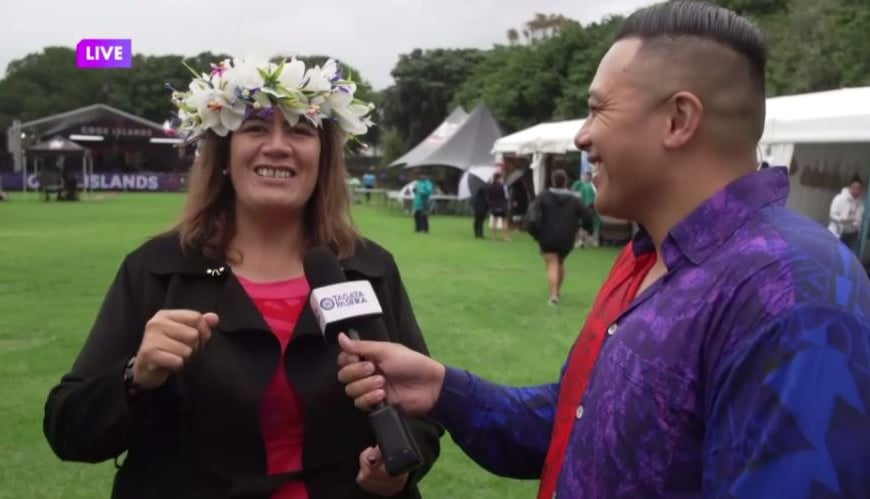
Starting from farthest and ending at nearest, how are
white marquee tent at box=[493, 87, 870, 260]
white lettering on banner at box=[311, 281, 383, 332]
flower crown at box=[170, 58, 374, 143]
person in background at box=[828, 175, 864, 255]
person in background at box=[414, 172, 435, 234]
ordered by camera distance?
person in background at box=[414, 172, 435, 234], person in background at box=[828, 175, 864, 255], white marquee tent at box=[493, 87, 870, 260], flower crown at box=[170, 58, 374, 143], white lettering on banner at box=[311, 281, 383, 332]

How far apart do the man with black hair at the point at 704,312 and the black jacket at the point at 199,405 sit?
21.9 inches

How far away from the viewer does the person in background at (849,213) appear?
12070 millimetres

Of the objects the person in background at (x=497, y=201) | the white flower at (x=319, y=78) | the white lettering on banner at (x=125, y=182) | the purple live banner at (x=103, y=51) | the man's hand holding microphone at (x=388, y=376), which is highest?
the purple live banner at (x=103, y=51)

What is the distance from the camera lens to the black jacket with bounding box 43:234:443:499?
7.30ft

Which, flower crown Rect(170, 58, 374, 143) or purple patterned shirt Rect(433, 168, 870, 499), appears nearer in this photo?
purple patterned shirt Rect(433, 168, 870, 499)

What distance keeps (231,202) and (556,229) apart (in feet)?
28.9

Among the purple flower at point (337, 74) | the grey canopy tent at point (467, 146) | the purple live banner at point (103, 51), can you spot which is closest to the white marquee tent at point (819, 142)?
the purple live banner at point (103, 51)

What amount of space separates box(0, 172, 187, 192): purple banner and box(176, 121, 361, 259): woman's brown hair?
1609 inches

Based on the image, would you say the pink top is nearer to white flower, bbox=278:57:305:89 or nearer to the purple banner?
white flower, bbox=278:57:305:89

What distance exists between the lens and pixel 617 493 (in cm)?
135

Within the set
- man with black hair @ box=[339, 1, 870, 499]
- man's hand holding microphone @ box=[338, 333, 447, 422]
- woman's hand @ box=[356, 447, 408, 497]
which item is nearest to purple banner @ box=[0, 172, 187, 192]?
woman's hand @ box=[356, 447, 408, 497]

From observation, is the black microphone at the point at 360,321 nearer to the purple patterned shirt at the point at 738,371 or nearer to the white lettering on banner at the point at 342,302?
the white lettering on banner at the point at 342,302

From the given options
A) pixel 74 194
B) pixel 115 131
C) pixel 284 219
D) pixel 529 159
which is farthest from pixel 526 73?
pixel 284 219

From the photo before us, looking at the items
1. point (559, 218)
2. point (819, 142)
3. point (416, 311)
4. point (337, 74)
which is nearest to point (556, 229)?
point (559, 218)
